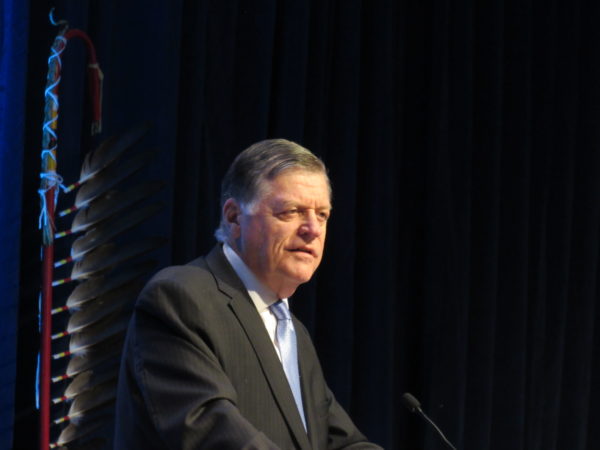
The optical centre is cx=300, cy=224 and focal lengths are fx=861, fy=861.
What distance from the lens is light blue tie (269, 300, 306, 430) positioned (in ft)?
6.59

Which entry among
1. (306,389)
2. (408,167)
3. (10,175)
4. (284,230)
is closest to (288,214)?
(284,230)

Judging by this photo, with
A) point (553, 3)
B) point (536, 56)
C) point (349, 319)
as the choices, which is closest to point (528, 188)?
point (536, 56)

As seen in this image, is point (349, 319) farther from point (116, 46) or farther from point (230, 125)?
point (116, 46)

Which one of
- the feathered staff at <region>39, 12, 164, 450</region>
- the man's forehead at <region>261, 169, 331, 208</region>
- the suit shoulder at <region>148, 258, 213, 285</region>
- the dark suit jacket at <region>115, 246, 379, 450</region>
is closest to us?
the dark suit jacket at <region>115, 246, 379, 450</region>

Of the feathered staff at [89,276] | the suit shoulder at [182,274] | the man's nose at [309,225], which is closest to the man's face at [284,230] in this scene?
the man's nose at [309,225]

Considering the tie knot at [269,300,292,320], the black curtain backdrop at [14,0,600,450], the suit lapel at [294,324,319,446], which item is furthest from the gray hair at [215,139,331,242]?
the black curtain backdrop at [14,0,600,450]

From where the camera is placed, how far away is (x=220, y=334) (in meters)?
1.76

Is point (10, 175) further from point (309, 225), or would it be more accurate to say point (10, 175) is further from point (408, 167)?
point (408, 167)

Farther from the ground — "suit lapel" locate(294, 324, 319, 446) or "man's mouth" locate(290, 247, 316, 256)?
"man's mouth" locate(290, 247, 316, 256)

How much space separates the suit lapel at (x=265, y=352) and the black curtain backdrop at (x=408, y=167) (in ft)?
2.97

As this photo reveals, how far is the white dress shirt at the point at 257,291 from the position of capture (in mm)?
1972

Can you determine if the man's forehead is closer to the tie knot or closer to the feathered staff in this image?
the tie knot

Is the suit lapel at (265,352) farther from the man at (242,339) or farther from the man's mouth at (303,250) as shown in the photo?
the man's mouth at (303,250)

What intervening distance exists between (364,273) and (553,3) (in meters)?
1.66
